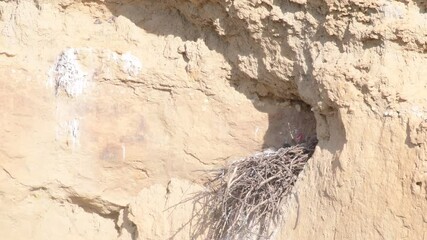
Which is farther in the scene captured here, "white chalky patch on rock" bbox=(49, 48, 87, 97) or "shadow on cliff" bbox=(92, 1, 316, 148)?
"white chalky patch on rock" bbox=(49, 48, 87, 97)

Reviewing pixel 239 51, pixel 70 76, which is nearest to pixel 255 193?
pixel 239 51

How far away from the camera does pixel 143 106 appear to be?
3246 millimetres

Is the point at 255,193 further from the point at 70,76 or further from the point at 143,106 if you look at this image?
the point at 70,76

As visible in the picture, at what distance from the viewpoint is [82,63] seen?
3.27 metres

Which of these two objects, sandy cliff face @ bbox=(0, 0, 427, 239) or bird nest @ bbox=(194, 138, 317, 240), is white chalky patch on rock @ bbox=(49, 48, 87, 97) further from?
bird nest @ bbox=(194, 138, 317, 240)

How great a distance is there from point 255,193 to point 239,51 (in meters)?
0.59

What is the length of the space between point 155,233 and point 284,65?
898 millimetres

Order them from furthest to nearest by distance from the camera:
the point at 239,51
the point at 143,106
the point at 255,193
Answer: the point at 143,106 < the point at 239,51 < the point at 255,193

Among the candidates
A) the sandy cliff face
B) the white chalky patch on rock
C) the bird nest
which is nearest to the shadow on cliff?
the sandy cliff face

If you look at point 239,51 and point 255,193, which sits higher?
point 239,51

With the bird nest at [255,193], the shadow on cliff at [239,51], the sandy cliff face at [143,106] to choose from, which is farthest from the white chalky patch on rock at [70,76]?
the bird nest at [255,193]

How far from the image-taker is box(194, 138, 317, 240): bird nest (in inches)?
114

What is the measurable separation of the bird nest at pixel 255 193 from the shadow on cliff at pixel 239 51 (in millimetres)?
111

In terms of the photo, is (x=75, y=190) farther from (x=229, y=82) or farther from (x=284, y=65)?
(x=284, y=65)
